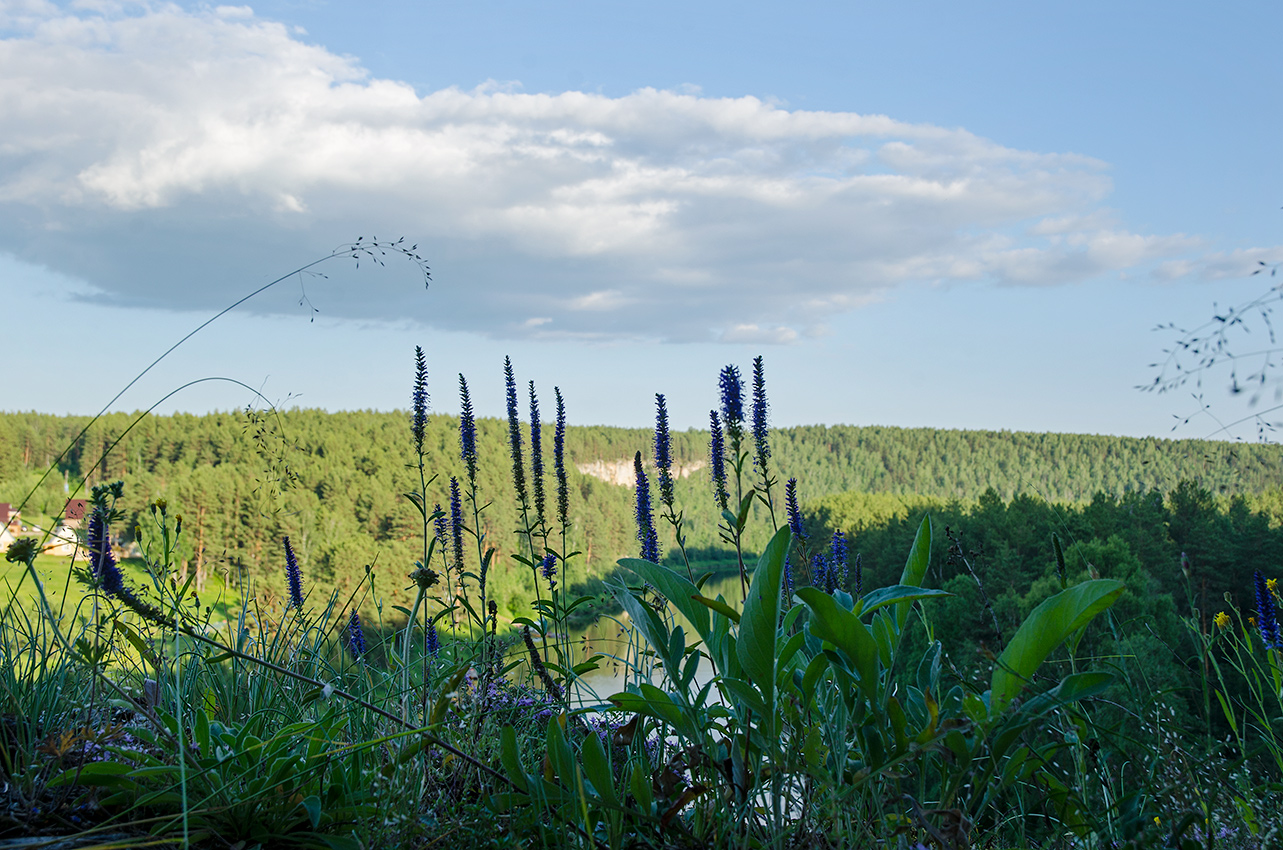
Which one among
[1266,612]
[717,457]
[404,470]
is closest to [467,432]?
[717,457]

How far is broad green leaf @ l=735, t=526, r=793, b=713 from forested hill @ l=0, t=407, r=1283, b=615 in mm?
1046

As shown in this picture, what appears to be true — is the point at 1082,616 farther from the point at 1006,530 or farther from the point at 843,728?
the point at 1006,530

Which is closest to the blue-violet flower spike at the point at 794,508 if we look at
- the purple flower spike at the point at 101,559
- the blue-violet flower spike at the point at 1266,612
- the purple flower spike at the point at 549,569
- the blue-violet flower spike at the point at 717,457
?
the blue-violet flower spike at the point at 717,457

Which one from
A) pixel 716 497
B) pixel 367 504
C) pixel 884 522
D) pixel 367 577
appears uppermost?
pixel 716 497

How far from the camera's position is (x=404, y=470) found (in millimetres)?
50469

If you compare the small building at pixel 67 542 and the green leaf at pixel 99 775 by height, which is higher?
the small building at pixel 67 542

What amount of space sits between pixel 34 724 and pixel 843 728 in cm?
162

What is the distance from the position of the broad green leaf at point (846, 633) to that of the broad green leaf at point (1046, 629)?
7.7 inches

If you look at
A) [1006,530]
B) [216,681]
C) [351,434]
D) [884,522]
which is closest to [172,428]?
[351,434]

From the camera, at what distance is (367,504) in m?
48.3

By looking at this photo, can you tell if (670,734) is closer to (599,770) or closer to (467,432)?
(599,770)

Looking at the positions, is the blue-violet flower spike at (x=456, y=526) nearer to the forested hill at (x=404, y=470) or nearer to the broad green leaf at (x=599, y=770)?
the forested hill at (x=404, y=470)

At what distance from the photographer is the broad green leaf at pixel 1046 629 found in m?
1.22

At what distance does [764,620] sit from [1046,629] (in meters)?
0.48
